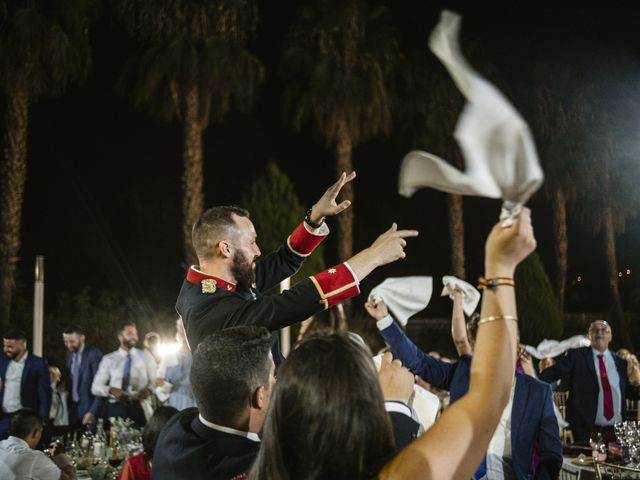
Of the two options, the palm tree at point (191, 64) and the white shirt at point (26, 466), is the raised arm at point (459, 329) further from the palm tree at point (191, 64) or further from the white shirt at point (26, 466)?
the palm tree at point (191, 64)

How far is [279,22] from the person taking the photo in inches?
1187

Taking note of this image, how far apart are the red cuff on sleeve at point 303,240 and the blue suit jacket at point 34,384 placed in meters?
6.97

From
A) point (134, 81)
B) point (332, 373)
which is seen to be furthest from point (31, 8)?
point (332, 373)

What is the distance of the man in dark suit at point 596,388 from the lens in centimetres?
982

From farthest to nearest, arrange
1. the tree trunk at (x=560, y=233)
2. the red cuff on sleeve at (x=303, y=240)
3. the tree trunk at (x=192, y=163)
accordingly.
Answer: the tree trunk at (x=560, y=233) < the tree trunk at (x=192, y=163) < the red cuff on sleeve at (x=303, y=240)

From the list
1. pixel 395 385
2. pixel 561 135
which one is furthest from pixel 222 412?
pixel 561 135

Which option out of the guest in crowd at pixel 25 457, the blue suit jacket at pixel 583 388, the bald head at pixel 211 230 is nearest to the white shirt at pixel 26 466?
the guest in crowd at pixel 25 457

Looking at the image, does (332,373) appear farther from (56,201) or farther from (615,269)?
(615,269)

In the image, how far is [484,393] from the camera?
5.74 feet

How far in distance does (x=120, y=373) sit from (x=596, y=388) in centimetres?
681

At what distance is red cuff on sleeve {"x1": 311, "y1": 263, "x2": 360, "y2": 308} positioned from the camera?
3543 mm

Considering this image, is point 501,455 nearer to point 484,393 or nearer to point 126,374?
point 484,393

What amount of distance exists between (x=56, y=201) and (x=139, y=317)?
31.4ft

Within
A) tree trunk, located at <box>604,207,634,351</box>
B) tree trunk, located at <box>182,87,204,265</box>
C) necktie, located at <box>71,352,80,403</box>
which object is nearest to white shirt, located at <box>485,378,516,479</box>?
necktie, located at <box>71,352,80,403</box>
